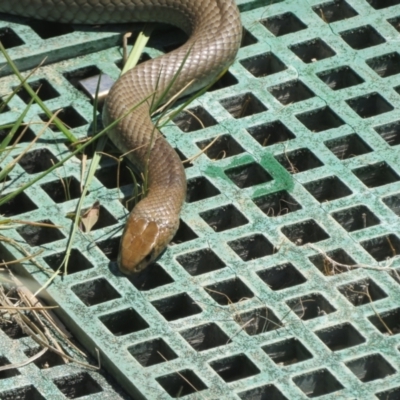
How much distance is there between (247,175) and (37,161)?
74 centimetres

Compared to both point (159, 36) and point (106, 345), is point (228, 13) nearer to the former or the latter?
point (159, 36)

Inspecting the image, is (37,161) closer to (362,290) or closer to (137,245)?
(137,245)

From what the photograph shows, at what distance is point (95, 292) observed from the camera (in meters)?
3.93

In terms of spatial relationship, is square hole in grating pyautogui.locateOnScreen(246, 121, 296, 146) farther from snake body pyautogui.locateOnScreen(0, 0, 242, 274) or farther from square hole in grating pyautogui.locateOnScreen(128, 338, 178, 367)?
square hole in grating pyautogui.locateOnScreen(128, 338, 178, 367)

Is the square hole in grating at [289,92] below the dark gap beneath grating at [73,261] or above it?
above

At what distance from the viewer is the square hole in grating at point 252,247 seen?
13.3 ft

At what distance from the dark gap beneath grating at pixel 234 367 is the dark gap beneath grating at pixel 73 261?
0.58 metres

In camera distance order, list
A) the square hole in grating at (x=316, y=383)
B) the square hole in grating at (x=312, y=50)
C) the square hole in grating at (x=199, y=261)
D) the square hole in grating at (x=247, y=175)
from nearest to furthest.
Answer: the square hole in grating at (x=316, y=383), the square hole in grating at (x=199, y=261), the square hole in grating at (x=247, y=175), the square hole in grating at (x=312, y=50)

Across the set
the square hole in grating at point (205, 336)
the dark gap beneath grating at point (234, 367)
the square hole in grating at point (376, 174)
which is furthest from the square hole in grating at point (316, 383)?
the square hole in grating at point (376, 174)

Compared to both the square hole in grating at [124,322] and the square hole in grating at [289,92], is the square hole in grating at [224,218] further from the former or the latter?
the square hole in grating at [289,92]

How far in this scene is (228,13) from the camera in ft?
16.4

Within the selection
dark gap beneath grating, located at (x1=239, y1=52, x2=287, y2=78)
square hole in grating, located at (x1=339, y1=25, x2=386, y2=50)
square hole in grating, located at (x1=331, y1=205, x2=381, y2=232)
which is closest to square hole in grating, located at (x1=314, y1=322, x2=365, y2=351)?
square hole in grating, located at (x1=331, y1=205, x2=381, y2=232)

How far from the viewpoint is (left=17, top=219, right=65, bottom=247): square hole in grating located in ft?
13.5

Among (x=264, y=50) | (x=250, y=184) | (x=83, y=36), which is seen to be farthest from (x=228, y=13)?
(x=250, y=184)
